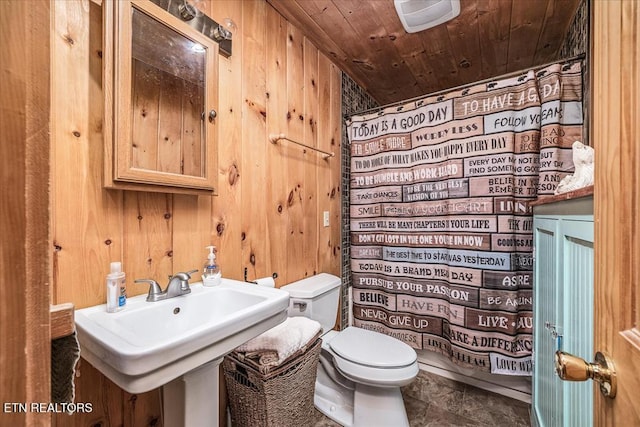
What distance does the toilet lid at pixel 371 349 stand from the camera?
1.35 meters

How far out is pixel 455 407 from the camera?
1.64 meters

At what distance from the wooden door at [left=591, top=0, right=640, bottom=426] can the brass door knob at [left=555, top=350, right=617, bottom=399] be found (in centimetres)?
1

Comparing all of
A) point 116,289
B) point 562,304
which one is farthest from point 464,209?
point 116,289

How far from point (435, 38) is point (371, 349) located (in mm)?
1929

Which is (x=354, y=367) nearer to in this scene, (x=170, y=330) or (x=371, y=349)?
(x=371, y=349)

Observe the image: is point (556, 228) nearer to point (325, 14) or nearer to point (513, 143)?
point (513, 143)

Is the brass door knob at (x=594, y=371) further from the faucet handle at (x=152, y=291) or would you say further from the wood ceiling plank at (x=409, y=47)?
the wood ceiling plank at (x=409, y=47)

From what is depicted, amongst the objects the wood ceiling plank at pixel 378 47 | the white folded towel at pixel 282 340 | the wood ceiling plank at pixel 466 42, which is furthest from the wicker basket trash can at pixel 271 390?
the wood ceiling plank at pixel 466 42

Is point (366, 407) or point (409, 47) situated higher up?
point (409, 47)

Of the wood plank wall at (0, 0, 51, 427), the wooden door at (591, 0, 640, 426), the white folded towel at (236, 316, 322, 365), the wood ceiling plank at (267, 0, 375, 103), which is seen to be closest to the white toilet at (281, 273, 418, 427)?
the white folded towel at (236, 316, 322, 365)

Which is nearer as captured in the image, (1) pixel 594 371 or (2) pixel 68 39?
(1) pixel 594 371

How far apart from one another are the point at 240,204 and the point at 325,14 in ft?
3.94

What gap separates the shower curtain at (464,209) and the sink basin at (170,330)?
1202 millimetres

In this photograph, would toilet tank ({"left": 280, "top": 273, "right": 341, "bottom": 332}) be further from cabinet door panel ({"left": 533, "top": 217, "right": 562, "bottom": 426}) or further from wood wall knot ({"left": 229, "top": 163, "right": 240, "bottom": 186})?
cabinet door panel ({"left": 533, "top": 217, "right": 562, "bottom": 426})
